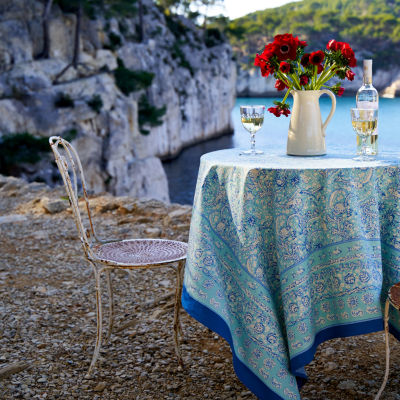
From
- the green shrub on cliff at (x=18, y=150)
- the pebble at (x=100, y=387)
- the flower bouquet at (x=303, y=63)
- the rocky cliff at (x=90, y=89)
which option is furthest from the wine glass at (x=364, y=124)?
the rocky cliff at (x=90, y=89)

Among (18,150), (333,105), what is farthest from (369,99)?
(18,150)

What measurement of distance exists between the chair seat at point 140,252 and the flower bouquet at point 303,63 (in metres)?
0.81

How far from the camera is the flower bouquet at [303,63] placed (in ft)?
6.15

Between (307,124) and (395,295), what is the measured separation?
73 centimetres

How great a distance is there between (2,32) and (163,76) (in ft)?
35.3

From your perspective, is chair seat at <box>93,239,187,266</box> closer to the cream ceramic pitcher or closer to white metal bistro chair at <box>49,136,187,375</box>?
white metal bistro chair at <box>49,136,187,375</box>

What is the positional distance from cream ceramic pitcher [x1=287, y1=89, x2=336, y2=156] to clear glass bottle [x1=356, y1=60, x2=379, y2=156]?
13 centimetres

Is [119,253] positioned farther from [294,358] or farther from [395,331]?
[395,331]

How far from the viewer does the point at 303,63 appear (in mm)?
1907

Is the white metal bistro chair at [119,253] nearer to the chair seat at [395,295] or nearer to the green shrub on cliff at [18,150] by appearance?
the chair seat at [395,295]

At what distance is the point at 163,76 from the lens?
24781 mm

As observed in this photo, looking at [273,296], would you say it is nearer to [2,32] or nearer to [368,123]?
[368,123]

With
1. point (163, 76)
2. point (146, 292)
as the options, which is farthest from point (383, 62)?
point (146, 292)

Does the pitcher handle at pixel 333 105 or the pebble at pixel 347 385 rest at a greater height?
the pitcher handle at pixel 333 105
